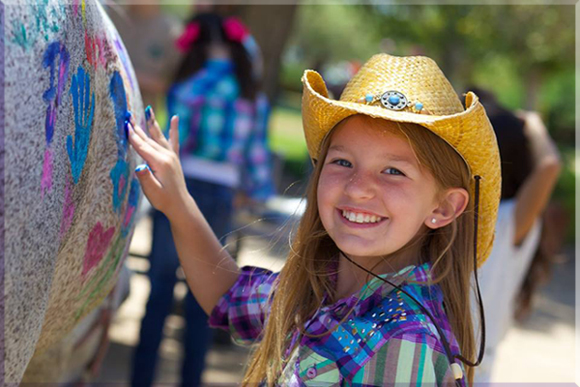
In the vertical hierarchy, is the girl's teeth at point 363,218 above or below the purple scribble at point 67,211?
below

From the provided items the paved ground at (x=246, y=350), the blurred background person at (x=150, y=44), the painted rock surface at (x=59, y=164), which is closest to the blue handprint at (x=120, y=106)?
the painted rock surface at (x=59, y=164)

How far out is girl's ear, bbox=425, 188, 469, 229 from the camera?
175cm

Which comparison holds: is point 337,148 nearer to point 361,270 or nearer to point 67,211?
point 361,270

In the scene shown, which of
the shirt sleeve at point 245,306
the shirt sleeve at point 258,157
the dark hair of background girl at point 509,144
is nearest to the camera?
the shirt sleeve at point 245,306

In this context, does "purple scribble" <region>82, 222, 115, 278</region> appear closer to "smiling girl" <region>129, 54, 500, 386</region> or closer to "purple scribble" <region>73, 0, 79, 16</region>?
"smiling girl" <region>129, 54, 500, 386</region>

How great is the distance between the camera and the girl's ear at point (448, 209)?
68.8 inches

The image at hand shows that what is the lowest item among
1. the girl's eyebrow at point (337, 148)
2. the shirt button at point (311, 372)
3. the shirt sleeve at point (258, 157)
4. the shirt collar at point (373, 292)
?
the shirt sleeve at point (258, 157)

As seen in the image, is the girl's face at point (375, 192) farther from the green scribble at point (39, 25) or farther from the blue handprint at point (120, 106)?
the green scribble at point (39, 25)

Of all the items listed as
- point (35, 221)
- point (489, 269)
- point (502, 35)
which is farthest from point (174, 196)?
point (502, 35)

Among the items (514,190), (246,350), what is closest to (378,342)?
(514,190)

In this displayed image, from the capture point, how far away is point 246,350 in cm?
521

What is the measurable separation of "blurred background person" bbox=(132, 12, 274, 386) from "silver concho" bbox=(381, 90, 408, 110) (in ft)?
7.42

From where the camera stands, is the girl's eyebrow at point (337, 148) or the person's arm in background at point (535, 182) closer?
the girl's eyebrow at point (337, 148)

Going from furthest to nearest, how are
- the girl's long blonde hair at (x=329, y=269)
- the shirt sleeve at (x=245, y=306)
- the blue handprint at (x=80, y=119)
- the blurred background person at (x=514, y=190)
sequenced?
the blurred background person at (x=514, y=190) → the shirt sleeve at (x=245, y=306) → the girl's long blonde hair at (x=329, y=269) → the blue handprint at (x=80, y=119)
